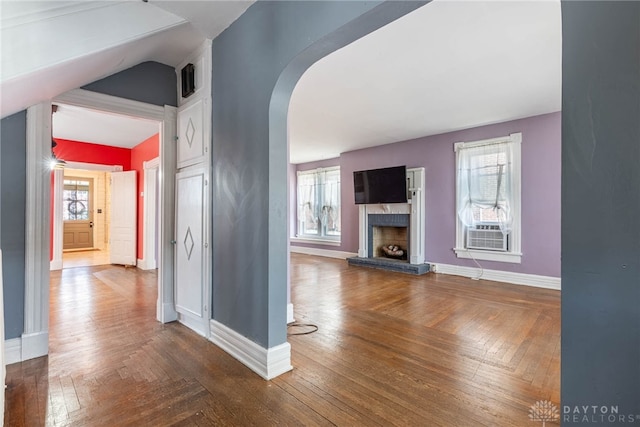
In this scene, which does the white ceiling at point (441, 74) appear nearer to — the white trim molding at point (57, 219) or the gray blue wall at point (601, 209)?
the gray blue wall at point (601, 209)

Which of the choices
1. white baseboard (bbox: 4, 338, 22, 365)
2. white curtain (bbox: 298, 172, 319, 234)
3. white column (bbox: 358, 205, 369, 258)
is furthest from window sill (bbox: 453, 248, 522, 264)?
white baseboard (bbox: 4, 338, 22, 365)

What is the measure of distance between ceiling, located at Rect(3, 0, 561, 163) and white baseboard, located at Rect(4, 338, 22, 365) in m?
1.93

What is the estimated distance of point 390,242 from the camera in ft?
21.9

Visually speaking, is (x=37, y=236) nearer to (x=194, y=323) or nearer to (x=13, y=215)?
(x=13, y=215)

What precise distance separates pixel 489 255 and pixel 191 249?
15.4ft

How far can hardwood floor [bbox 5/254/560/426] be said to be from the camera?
1695mm

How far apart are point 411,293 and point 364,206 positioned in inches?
109

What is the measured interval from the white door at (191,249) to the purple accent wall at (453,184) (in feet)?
14.6

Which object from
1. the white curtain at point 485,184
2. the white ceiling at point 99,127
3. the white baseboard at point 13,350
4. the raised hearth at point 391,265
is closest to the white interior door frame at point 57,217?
the white ceiling at point 99,127

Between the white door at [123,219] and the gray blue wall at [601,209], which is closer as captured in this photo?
the gray blue wall at [601,209]

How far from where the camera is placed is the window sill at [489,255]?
482cm

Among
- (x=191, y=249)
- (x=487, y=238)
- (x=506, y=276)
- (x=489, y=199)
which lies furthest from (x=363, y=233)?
(x=191, y=249)

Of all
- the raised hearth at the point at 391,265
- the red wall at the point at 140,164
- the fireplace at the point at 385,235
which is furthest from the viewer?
the fireplace at the point at 385,235

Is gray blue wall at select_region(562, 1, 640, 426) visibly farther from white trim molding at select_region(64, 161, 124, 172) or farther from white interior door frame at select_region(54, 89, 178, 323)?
white trim molding at select_region(64, 161, 124, 172)
